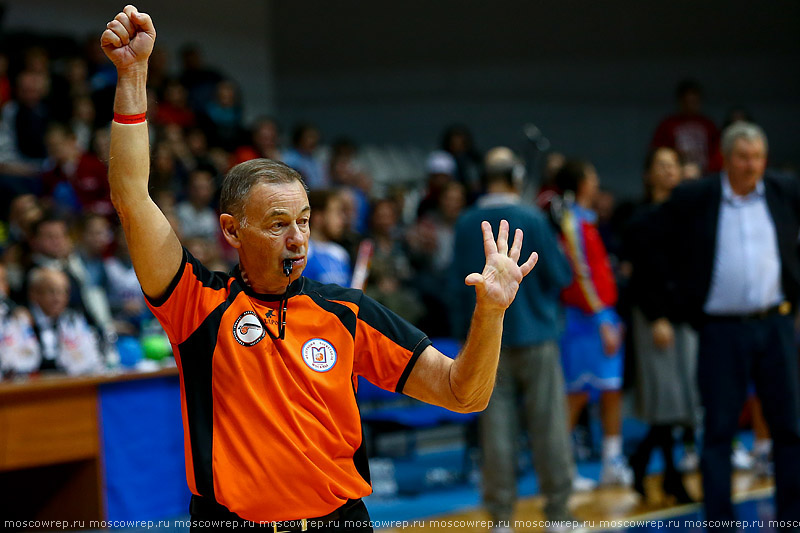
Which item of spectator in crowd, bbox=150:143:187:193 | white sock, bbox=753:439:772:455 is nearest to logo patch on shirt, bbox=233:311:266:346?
white sock, bbox=753:439:772:455

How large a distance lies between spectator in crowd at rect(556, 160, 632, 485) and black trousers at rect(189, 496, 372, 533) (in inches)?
172

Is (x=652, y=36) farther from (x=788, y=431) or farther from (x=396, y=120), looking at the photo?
(x=788, y=431)

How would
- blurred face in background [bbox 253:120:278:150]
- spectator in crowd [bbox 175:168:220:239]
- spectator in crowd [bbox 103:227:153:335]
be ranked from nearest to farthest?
spectator in crowd [bbox 103:227:153:335]
spectator in crowd [bbox 175:168:220:239]
blurred face in background [bbox 253:120:278:150]

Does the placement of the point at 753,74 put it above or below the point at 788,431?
above

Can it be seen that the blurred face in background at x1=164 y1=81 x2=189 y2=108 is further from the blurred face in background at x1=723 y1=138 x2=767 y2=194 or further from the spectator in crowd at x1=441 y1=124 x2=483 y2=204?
the blurred face in background at x1=723 y1=138 x2=767 y2=194

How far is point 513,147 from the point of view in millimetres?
A: 13375

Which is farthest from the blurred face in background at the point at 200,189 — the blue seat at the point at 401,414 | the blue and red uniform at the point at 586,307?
the blue and red uniform at the point at 586,307

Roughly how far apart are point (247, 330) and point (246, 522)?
43 centimetres

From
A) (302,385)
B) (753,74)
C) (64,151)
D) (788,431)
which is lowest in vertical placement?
(788,431)

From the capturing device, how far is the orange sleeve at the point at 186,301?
7.29ft

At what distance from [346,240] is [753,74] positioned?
25.4 feet

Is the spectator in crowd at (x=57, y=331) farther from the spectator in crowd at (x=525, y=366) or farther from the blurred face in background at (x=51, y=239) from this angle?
the spectator in crowd at (x=525, y=366)

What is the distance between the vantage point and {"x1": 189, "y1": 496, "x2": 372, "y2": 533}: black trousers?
2193mm

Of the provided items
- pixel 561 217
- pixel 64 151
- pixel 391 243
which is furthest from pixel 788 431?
pixel 64 151
